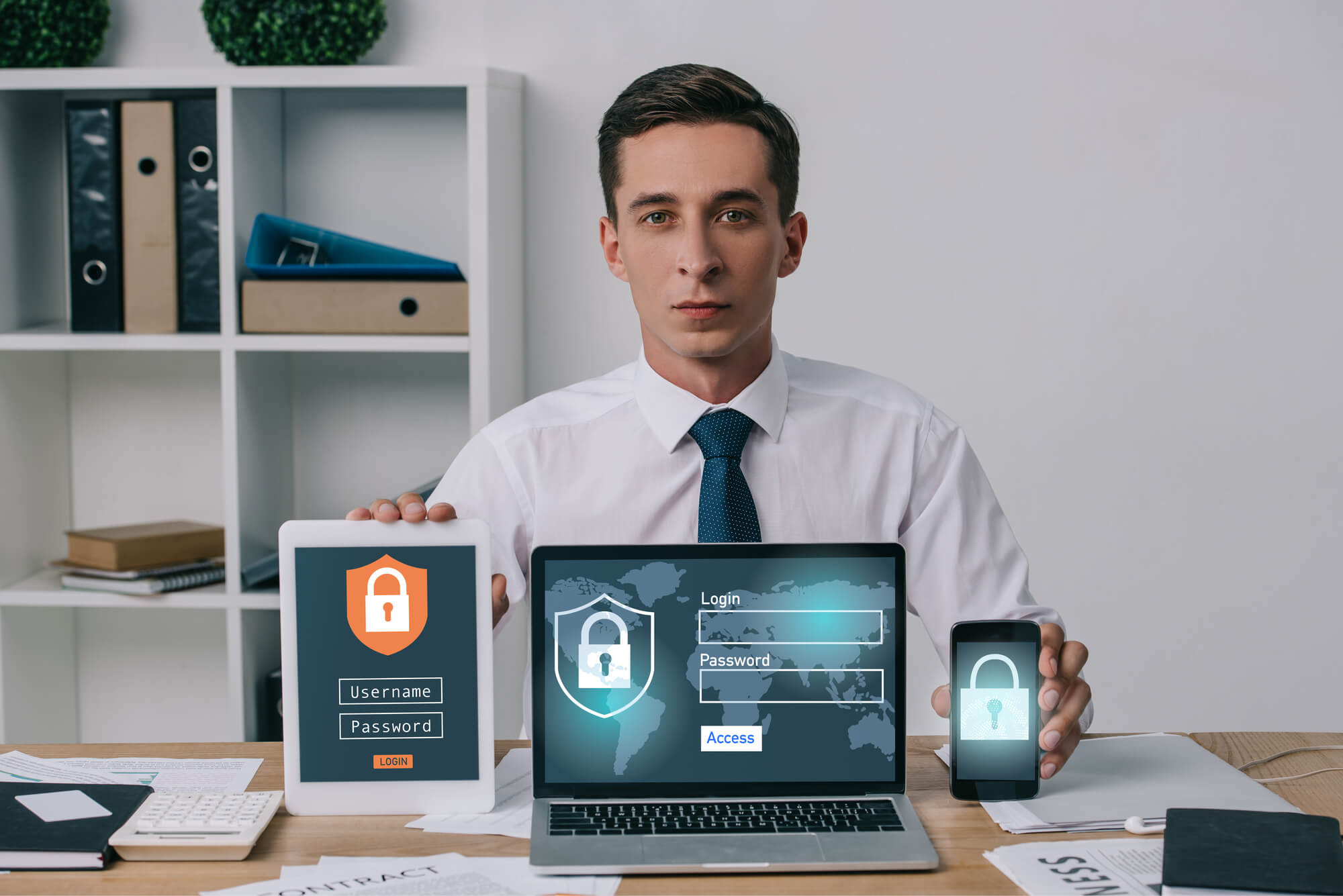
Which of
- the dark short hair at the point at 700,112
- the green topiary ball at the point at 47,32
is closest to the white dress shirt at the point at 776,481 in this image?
the dark short hair at the point at 700,112

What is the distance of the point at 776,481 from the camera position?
1.64 meters

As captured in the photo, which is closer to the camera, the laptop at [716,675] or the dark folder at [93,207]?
the laptop at [716,675]

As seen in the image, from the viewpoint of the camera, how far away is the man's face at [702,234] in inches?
59.4

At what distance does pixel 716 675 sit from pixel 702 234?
0.64m

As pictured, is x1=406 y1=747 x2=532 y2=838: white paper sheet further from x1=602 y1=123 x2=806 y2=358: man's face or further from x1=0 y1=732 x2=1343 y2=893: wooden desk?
x1=602 y1=123 x2=806 y2=358: man's face

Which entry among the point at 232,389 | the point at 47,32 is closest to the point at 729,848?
the point at 232,389

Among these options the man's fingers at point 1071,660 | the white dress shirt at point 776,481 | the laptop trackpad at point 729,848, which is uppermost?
the white dress shirt at point 776,481

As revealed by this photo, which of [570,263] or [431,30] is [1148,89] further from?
[431,30]

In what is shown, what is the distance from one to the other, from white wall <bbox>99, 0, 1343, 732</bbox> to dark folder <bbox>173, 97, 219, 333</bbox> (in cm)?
31

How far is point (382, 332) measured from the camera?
2.24 m

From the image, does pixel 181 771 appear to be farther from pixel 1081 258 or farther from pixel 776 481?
pixel 1081 258

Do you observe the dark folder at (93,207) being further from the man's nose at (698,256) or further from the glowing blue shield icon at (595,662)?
the glowing blue shield icon at (595,662)

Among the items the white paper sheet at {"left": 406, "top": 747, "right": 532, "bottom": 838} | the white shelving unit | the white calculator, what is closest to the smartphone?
the white paper sheet at {"left": 406, "top": 747, "right": 532, "bottom": 838}

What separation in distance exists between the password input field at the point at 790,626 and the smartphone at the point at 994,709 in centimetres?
9
